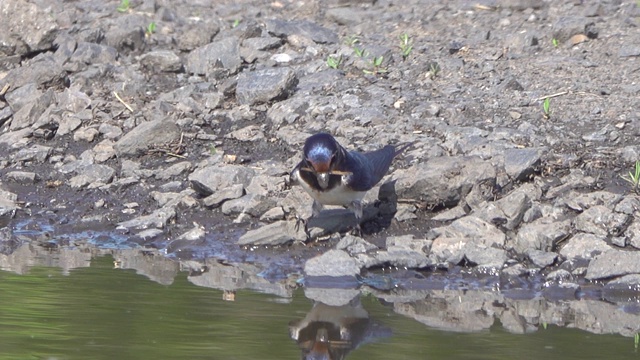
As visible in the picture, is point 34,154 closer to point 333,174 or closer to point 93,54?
point 93,54

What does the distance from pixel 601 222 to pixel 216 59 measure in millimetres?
4314

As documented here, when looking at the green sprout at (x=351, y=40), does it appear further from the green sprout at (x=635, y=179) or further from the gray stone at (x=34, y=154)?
the green sprout at (x=635, y=179)

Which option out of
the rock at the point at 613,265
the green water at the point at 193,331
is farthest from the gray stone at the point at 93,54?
the rock at the point at 613,265

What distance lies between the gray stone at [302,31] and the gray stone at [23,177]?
289cm

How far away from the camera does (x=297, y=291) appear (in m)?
7.50

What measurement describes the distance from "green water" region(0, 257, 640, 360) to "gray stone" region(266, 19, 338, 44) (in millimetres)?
4685

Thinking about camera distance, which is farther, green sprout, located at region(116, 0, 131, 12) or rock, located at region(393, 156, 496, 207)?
green sprout, located at region(116, 0, 131, 12)

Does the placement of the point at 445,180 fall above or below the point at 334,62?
above

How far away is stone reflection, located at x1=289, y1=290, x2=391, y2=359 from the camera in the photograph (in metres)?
6.11

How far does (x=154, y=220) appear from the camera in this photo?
898 centimetres

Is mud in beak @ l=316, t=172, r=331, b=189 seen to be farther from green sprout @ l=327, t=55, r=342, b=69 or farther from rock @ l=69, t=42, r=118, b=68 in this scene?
rock @ l=69, t=42, r=118, b=68

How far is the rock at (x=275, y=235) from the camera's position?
27.7ft

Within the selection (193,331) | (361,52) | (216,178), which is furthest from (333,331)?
(361,52)

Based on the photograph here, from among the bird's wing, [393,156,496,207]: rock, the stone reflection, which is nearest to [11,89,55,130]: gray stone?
the bird's wing
